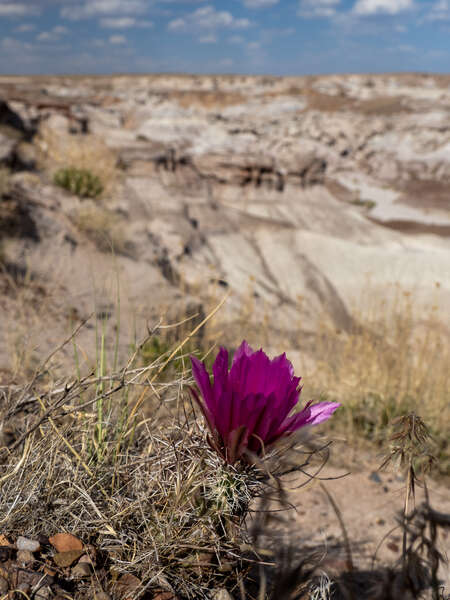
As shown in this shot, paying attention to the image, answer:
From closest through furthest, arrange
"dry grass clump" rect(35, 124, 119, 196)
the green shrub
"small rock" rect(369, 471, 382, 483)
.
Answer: "small rock" rect(369, 471, 382, 483), the green shrub, "dry grass clump" rect(35, 124, 119, 196)

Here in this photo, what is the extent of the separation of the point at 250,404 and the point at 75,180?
26.1ft

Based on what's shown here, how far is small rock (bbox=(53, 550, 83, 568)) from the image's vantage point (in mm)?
1052

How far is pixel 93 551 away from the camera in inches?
43.2

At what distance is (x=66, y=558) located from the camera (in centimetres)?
106

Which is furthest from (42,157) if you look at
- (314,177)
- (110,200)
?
(314,177)

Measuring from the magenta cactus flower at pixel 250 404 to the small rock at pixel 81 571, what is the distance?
0.39 meters

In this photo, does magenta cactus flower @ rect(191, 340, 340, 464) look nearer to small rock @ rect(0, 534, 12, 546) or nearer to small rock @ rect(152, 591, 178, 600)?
small rock @ rect(152, 591, 178, 600)

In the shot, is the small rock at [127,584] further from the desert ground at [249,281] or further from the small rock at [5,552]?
the small rock at [5,552]

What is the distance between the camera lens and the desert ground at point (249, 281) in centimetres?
205

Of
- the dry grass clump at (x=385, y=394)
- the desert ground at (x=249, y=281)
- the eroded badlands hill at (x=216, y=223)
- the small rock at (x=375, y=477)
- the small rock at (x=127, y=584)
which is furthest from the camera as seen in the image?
the eroded badlands hill at (x=216, y=223)

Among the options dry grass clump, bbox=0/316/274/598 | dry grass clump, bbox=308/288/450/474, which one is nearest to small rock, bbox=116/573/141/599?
dry grass clump, bbox=0/316/274/598

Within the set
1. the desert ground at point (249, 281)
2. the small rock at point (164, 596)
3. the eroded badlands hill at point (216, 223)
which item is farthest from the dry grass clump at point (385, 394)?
the small rock at point (164, 596)

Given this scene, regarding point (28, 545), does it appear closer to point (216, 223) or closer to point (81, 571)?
point (81, 571)

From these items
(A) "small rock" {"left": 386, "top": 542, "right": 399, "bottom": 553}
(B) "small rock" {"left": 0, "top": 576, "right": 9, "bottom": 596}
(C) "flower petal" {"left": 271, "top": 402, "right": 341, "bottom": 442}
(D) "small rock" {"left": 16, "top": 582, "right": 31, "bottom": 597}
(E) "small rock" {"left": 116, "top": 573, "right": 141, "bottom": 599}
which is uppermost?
(C) "flower petal" {"left": 271, "top": 402, "right": 341, "bottom": 442}
